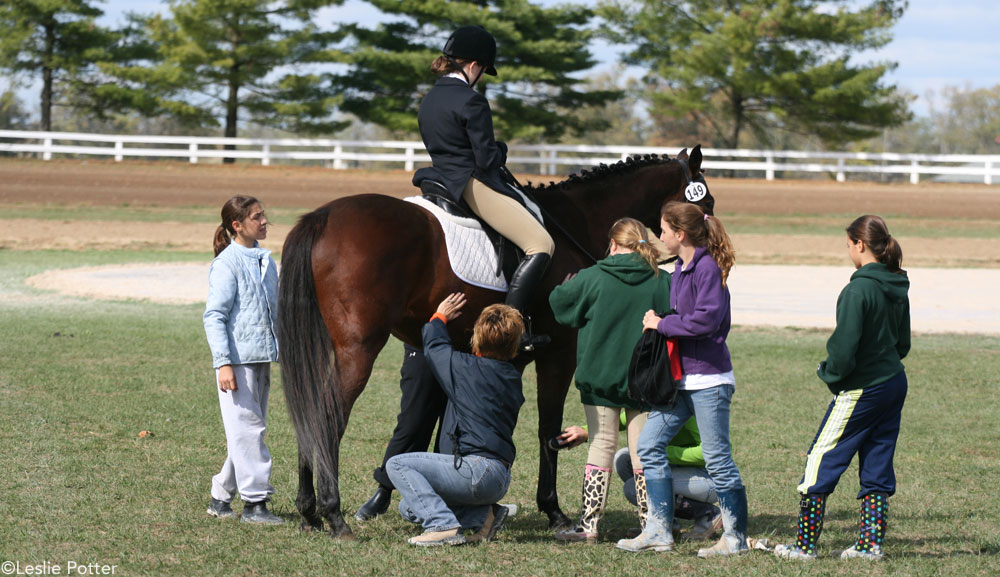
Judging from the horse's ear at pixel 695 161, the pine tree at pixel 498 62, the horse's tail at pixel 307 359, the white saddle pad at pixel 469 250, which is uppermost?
the pine tree at pixel 498 62

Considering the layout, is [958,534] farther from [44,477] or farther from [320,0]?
[320,0]

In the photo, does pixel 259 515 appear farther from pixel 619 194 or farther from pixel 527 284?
pixel 619 194

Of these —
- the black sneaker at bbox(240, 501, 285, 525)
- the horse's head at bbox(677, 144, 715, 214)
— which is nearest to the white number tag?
the horse's head at bbox(677, 144, 715, 214)

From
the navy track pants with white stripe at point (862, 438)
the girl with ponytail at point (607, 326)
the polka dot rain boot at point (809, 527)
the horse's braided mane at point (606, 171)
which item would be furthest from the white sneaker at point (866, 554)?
the horse's braided mane at point (606, 171)

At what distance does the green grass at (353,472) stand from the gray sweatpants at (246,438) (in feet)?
→ 0.82

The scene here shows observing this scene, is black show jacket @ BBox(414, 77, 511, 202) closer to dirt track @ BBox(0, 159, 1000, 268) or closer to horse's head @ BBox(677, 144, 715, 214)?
horse's head @ BBox(677, 144, 715, 214)

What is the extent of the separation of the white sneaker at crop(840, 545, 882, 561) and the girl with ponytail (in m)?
1.03

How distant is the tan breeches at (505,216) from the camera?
5930 mm

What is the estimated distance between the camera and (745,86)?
44125mm

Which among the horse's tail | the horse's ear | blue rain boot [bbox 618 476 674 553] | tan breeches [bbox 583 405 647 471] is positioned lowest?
blue rain boot [bbox 618 476 674 553]

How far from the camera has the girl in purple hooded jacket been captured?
513 centimetres

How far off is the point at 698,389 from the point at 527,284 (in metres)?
1.20

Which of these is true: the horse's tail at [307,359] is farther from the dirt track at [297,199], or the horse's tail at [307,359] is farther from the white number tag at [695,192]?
the dirt track at [297,199]

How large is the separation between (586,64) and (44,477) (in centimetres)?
3947
